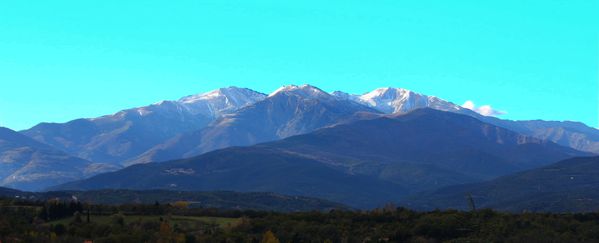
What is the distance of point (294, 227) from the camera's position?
147 meters

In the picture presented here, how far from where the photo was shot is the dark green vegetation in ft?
445

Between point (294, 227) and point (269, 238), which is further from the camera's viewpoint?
point (294, 227)

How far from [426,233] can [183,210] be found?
2383 inches

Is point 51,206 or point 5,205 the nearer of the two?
point 51,206

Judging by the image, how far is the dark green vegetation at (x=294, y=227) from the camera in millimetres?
135500

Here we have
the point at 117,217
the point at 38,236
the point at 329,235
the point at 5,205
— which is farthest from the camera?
the point at 5,205

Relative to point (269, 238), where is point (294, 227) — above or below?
above

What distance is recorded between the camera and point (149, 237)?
134m

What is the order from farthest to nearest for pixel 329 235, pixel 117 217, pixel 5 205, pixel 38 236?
pixel 5 205 < pixel 117 217 < pixel 329 235 < pixel 38 236

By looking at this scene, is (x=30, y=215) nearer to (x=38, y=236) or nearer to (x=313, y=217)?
(x=38, y=236)

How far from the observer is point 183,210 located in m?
188

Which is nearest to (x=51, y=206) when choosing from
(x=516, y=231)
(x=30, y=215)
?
(x=30, y=215)

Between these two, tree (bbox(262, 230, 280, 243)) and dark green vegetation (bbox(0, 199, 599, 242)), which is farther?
dark green vegetation (bbox(0, 199, 599, 242))

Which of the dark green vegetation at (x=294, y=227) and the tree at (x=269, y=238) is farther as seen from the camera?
the dark green vegetation at (x=294, y=227)
